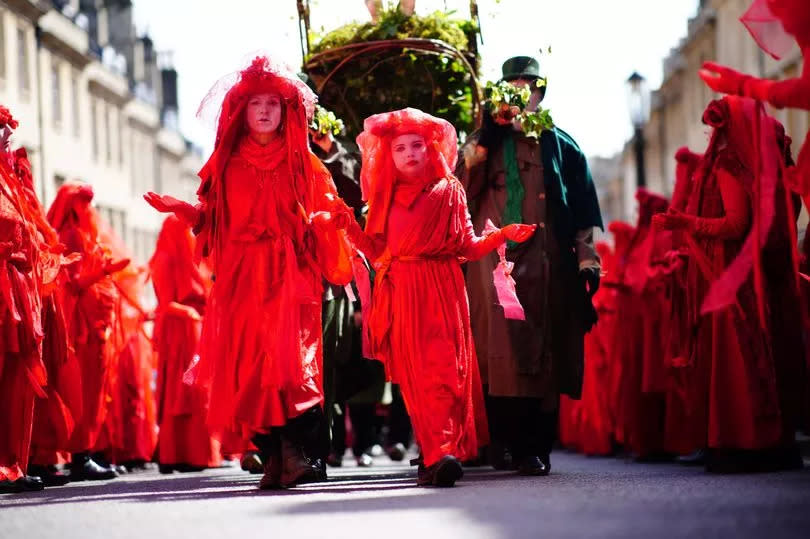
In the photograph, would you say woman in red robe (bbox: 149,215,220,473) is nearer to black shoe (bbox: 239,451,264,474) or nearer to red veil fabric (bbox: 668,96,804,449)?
black shoe (bbox: 239,451,264,474)

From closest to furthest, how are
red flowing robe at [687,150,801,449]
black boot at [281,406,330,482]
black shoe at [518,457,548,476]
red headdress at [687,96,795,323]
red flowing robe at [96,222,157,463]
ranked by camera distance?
red headdress at [687,96,795,323], black boot at [281,406,330,482], red flowing robe at [687,150,801,449], black shoe at [518,457,548,476], red flowing robe at [96,222,157,463]

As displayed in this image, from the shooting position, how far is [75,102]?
46.0 metres

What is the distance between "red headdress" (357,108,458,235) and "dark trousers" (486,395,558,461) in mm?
1829

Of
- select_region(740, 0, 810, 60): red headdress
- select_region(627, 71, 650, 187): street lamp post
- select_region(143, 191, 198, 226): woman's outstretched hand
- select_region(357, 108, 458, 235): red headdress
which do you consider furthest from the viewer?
select_region(627, 71, 650, 187): street lamp post

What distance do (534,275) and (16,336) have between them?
138 inches

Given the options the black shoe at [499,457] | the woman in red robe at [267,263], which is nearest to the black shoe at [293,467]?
the woman in red robe at [267,263]

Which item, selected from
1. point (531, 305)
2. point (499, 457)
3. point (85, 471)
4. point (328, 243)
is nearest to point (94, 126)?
point (85, 471)

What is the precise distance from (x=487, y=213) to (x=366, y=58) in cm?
207

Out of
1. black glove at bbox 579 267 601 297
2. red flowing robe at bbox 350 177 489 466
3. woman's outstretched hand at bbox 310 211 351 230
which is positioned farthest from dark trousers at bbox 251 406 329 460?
black glove at bbox 579 267 601 297

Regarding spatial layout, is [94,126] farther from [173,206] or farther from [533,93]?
[173,206]

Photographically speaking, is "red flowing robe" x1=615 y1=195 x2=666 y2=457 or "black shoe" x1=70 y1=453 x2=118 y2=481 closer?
"black shoe" x1=70 y1=453 x2=118 y2=481

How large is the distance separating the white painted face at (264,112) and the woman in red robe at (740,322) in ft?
8.49

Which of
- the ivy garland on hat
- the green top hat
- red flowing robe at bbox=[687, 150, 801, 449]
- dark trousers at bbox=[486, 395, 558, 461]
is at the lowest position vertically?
dark trousers at bbox=[486, 395, 558, 461]

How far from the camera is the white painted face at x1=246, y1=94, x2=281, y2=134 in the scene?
10.3 metres
